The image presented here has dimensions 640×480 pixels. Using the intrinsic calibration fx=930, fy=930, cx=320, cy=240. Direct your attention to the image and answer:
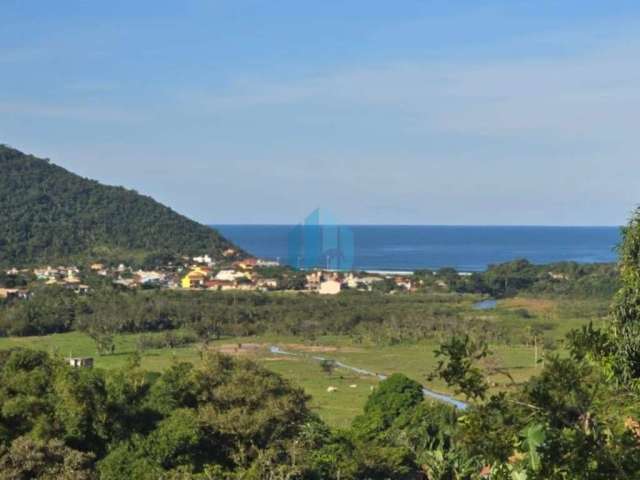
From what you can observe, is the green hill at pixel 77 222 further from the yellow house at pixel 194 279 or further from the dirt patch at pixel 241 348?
the dirt patch at pixel 241 348

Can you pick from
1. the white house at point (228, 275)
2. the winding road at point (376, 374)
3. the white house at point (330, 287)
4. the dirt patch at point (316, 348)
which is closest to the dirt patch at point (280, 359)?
the winding road at point (376, 374)

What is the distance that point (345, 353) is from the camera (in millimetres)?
36875

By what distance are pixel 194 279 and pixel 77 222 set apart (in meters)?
25.1

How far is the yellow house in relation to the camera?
6186cm

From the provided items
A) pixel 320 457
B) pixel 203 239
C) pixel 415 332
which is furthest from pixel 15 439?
pixel 203 239

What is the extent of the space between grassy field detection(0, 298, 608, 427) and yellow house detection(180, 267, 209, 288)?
60.4ft

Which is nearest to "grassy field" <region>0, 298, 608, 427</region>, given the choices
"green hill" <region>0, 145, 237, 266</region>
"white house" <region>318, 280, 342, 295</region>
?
"white house" <region>318, 280, 342, 295</region>

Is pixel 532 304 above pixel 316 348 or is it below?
above

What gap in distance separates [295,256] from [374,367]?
41706mm

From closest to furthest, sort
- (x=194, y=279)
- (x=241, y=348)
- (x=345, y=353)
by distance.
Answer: (x=345, y=353) < (x=241, y=348) < (x=194, y=279)

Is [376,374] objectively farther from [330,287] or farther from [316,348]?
[330,287]

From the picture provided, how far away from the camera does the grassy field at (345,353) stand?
87.5 ft

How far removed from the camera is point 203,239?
8850 cm

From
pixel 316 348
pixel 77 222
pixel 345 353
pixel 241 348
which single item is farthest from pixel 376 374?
pixel 77 222
